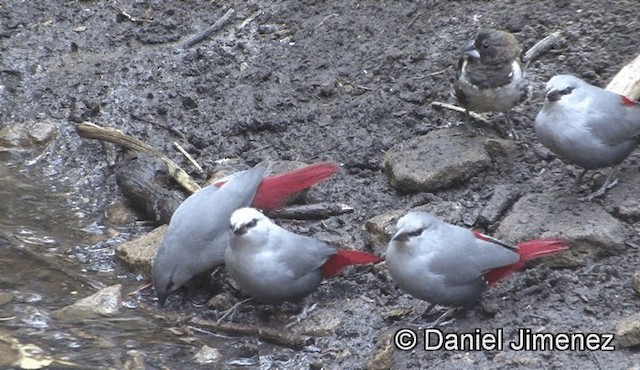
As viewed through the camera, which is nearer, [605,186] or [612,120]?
[612,120]

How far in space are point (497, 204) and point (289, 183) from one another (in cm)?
130

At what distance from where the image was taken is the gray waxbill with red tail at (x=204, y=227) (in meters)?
6.11

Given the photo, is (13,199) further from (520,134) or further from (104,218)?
(520,134)

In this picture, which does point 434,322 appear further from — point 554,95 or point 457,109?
point 457,109

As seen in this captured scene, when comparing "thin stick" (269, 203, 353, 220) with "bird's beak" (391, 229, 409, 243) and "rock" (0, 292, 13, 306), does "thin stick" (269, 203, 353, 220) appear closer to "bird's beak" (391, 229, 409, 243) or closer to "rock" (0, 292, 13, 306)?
"bird's beak" (391, 229, 409, 243)

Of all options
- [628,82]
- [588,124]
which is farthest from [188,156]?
[628,82]

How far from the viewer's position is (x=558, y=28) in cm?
765

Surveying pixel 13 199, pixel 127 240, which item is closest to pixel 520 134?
pixel 127 240

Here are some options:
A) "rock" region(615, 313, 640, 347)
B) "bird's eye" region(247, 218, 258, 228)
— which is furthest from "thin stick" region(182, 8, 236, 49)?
"rock" region(615, 313, 640, 347)

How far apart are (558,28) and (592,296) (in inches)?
108

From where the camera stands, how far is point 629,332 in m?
5.04

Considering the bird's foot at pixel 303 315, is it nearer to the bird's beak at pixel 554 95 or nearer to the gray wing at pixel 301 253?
the gray wing at pixel 301 253

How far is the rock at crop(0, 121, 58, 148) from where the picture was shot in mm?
8195

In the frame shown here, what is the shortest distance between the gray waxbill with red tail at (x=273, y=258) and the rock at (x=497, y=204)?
2.42 feet
